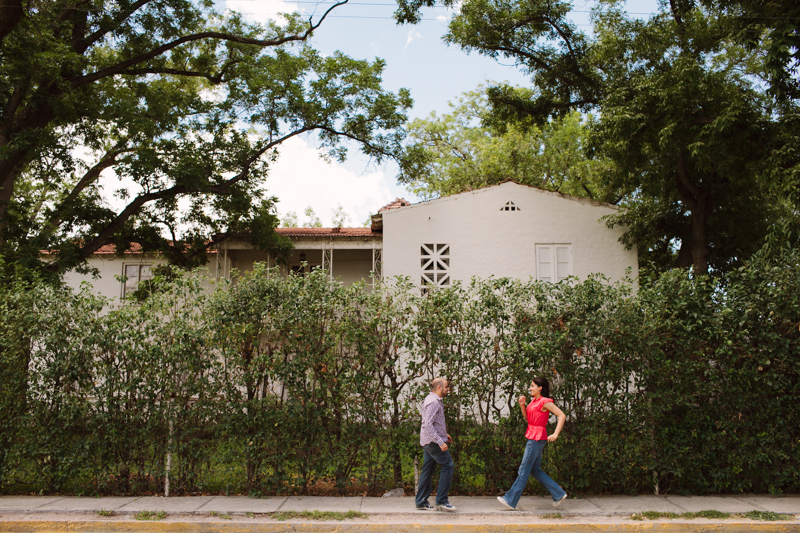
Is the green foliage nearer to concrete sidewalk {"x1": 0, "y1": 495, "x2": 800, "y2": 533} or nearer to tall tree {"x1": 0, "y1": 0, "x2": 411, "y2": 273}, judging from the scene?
concrete sidewalk {"x1": 0, "y1": 495, "x2": 800, "y2": 533}

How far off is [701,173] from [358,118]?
32.8 ft

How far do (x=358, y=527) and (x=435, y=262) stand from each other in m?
8.72

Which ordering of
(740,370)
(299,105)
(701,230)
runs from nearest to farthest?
(740,370)
(701,230)
(299,105)

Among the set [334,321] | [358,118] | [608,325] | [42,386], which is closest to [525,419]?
[608,325]

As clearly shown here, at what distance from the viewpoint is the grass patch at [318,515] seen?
667 centimetres

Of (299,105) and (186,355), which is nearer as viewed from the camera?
(186,355)

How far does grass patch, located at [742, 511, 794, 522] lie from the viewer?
21.7ft

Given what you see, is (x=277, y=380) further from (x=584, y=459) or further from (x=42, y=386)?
(x=584, y=459)

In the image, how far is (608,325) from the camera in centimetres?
744

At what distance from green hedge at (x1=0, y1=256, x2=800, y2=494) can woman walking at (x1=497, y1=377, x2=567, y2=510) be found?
0.52m

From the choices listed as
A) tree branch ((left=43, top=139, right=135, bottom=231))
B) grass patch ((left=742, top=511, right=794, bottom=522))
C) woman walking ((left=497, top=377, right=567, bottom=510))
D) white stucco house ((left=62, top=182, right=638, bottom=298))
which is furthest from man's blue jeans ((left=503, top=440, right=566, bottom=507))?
tree branch ((left=43, top=139, right=135, bottom=231))

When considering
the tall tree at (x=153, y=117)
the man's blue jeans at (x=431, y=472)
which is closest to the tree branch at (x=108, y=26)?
the tall tree at (x=153, y=117)

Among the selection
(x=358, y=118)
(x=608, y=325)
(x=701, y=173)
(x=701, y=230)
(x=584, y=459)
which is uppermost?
(x=358, y=118)

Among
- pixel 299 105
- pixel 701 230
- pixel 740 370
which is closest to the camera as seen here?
pixel 740 370
